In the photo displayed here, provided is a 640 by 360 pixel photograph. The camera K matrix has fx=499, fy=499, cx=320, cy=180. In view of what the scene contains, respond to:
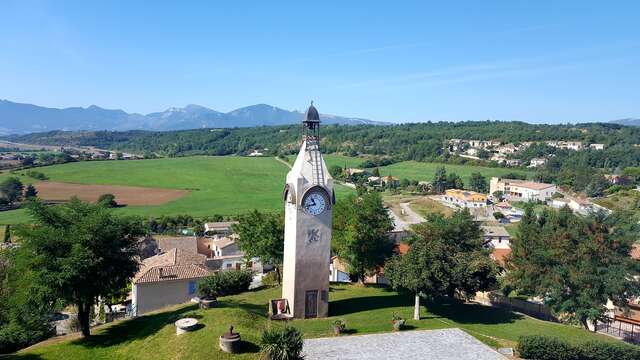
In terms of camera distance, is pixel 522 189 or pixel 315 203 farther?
pixel 522 189

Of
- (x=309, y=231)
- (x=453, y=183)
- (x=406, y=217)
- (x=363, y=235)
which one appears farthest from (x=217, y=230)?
(x=453, y=183)

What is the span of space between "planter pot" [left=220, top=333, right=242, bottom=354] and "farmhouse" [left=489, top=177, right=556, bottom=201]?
4673 inches

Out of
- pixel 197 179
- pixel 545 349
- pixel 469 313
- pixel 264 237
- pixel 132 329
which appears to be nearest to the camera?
pixel 545 349

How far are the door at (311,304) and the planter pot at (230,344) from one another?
7.62m

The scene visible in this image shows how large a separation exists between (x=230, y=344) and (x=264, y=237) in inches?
742

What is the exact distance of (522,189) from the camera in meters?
136

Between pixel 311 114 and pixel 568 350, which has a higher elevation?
pixel 311 114

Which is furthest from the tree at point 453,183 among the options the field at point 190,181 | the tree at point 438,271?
the tree at point 438,271

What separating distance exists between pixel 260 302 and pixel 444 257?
13.1m

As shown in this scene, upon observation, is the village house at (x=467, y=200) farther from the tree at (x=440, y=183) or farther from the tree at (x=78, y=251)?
the tree at (x=78, y=251)

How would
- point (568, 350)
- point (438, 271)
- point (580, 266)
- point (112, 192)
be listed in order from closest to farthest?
point (568, 350) → point (438, 271) → point (580, 266) → point (112, 192)

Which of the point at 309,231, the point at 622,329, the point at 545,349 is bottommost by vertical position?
the point at 622,329

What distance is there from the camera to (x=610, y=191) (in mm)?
133000

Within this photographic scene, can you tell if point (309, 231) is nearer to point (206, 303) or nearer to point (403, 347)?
point (206, 303)
